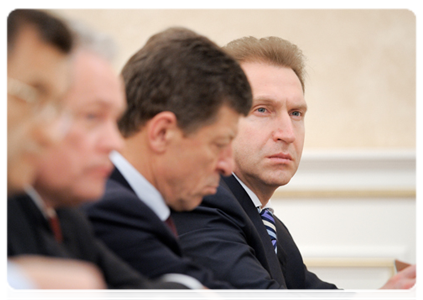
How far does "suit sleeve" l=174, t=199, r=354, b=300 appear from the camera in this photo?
1.54m

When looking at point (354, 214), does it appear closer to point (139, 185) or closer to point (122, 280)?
point (139, 185)

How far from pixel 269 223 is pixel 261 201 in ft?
0.32

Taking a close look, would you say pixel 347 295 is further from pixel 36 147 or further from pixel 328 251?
pixel 36 147

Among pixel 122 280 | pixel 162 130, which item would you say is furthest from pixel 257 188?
pixel 122 280

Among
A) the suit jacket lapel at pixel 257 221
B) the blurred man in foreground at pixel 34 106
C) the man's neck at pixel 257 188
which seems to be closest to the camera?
the blurred man in foreground at pixel 34 106

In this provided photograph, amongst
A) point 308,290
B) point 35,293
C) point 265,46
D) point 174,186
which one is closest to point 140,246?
point 174,186

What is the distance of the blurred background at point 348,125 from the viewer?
341cm

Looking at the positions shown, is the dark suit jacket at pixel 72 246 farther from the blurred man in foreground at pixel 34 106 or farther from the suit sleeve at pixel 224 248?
the suit sleeve at pixel 224 248

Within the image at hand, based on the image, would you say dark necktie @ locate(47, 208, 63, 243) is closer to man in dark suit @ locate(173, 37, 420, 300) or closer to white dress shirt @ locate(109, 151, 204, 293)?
white dress shirt @ locate(109, 151, 204, 293)

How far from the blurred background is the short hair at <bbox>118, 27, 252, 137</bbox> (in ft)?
7.13

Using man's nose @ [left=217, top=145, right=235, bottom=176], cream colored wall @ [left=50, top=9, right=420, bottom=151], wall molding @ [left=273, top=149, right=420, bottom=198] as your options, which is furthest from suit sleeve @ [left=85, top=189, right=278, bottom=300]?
cream colored wall @ [left=50, top=9, right=420, bottom=151]

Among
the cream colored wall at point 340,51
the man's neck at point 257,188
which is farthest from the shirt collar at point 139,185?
the cream colored wall at point 340,51

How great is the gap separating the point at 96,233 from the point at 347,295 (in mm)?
1309

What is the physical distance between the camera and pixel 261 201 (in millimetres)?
2096
